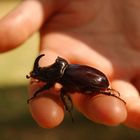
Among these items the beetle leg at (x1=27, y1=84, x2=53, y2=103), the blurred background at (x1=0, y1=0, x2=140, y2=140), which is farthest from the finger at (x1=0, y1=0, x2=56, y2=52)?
the blurred background at (x1=0, y1=0, x2=140, y2=140)

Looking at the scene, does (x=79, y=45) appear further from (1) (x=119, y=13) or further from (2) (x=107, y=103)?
(2) (x=107, y=103)

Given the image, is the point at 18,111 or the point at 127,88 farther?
the point at 18,111

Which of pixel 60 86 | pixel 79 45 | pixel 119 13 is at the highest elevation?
pixel 119 13

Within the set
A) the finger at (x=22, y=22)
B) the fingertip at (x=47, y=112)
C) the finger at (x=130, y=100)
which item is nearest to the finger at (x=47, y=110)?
the fingertip at (x=47, y=112)

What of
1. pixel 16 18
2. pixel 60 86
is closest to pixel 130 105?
pixel 60 86

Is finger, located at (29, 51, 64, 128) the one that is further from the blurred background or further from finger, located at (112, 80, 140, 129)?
the blurred background

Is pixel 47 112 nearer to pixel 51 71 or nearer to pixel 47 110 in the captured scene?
pixel 47 110
